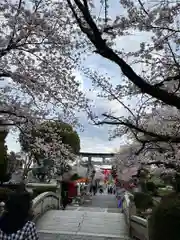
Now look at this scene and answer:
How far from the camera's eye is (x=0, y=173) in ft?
59.2

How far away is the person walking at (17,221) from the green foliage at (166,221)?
17.6 ft

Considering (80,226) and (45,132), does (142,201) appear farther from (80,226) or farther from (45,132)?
(45,132)

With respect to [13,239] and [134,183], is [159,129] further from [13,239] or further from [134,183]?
[134,183]

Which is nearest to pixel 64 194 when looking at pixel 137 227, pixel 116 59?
pixel 137 227

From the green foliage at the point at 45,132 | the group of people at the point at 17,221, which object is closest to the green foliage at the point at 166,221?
the green foliage at the point at 45,132

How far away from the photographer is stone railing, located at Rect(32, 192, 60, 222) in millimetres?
14428

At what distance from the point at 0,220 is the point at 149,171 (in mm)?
27553

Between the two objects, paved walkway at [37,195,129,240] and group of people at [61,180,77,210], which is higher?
group of people at [61,180,77,210]

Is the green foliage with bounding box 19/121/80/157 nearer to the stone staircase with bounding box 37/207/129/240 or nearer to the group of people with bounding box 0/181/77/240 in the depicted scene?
the stone staircase with bounding box 37/207/129/240

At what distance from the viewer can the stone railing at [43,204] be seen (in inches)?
568

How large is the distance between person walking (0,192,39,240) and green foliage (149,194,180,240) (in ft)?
17.6

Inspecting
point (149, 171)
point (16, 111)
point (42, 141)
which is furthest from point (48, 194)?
point (149, 171)

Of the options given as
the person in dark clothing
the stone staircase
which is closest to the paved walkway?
the stone staircase

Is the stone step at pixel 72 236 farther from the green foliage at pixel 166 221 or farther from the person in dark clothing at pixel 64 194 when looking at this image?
the person in dark clothing at pixel 64 194
